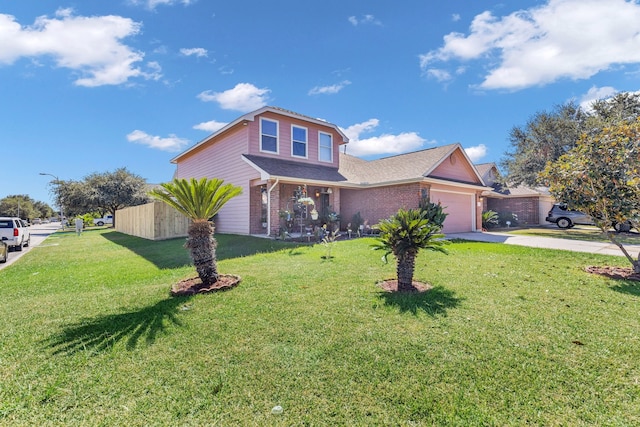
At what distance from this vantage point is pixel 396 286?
564 cm

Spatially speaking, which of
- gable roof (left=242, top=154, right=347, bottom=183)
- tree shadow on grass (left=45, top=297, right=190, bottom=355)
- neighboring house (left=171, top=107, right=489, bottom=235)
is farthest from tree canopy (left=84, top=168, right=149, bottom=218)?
tree shadow on grass (left=45, top=297, right=190, bottom=355)

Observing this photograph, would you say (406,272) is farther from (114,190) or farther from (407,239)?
(114,190)

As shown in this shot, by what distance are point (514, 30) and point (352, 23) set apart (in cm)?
577

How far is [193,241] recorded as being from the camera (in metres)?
5.80

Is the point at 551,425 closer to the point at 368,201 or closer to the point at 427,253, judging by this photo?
the point at 427,253

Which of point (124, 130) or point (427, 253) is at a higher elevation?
point (124, 130)

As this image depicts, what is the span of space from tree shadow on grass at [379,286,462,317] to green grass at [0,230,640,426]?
36 millimetres

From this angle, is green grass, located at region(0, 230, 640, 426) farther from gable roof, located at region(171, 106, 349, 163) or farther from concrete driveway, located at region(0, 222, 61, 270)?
gable roof, located at region(171, 106, 349, 163)

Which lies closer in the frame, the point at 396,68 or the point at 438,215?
the point at 438,215

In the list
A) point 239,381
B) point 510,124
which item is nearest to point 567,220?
point 510,124

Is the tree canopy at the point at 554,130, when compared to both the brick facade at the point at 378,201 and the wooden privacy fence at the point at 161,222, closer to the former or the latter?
the brick facade at the point at 378,201

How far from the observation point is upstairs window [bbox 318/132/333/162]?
16891mm

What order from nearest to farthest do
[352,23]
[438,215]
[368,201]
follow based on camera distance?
[352,23], [438,215], [368,201]

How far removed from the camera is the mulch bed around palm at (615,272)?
622 centimetres
